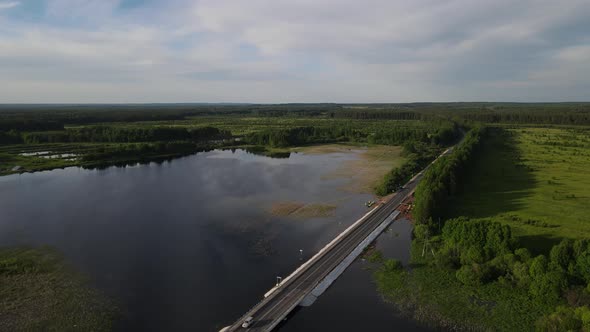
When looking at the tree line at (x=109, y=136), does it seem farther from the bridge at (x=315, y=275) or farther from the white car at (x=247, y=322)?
the white car at (x=247, y=322)

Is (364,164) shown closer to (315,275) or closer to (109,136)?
(315,275)

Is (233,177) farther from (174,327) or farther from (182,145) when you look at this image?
(174,327)

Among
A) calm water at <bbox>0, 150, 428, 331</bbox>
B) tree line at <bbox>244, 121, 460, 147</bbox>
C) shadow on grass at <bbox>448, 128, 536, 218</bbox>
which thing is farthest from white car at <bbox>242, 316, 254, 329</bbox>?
tree line at <bbox>244, 121, 460, 147</bbox>

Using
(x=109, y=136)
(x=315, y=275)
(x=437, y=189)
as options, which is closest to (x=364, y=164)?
(x=437, y=189)

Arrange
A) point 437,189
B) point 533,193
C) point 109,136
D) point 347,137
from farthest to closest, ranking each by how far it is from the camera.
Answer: point 347,137 → point 109,136 → point 533,193 → point 437,189

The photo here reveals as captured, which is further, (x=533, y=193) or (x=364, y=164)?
(x=364, y=164)

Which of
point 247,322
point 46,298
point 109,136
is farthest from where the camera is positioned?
point 109,136

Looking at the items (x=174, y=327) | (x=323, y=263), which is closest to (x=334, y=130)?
(x=323, y=263)
